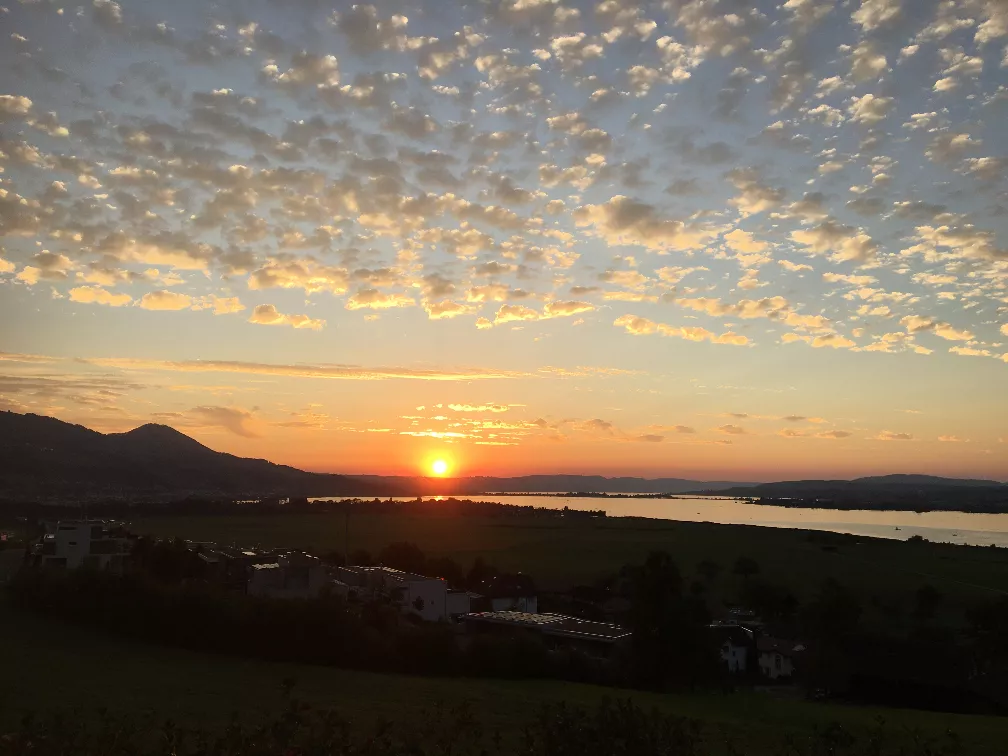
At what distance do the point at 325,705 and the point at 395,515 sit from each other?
336ft

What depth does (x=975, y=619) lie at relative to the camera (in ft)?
116

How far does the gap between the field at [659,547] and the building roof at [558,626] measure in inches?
705

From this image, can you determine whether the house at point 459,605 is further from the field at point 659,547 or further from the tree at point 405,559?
the field at point 659,547

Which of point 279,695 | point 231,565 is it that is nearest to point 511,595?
point 231,565

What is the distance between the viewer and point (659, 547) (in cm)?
7519

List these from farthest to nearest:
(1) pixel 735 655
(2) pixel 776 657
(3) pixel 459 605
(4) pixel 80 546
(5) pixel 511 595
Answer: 1. (4) pixel 80 546
2. (5) pixel 511 595
3. (3) pixel 459 605
4. (1) pixel 735 655
5. (2) pixel 776 657

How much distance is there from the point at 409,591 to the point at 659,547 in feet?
146

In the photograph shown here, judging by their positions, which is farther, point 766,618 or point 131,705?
point 766,618

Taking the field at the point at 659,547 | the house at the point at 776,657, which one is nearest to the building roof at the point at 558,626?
the house at the point at 776,657

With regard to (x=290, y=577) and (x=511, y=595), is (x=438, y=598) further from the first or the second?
(x=290, y=577)

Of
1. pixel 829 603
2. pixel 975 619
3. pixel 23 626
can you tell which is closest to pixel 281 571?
pixel 23 626

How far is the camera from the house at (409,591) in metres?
35.0

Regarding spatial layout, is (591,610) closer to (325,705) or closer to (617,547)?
(325,705)

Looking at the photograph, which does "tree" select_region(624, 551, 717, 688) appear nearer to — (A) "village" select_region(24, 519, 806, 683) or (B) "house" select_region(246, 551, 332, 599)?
(A) "village" select_region(24, 519, 806, 683)
